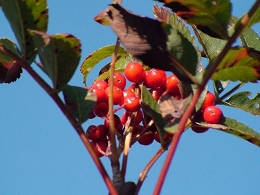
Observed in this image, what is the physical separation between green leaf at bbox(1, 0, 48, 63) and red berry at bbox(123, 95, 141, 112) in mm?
302

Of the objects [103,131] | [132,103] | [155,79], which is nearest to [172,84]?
[155,79]

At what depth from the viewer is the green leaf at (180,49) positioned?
1288mm

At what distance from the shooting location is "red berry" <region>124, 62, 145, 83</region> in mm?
1612

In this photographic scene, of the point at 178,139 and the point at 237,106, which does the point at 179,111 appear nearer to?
the point at 178,139

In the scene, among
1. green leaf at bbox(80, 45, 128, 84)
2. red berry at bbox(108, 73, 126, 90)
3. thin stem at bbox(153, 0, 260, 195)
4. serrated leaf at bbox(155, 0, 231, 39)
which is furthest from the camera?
green leaf at bbox(80, 45, 128, 84)

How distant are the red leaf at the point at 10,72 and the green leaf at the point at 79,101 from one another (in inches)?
10.4

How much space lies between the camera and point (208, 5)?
1276 millimetres

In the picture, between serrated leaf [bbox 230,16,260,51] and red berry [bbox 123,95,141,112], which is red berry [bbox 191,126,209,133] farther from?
serrated leaf [bbox 230,16,260,51]

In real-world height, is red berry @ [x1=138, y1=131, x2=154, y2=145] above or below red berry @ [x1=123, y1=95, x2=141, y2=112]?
below

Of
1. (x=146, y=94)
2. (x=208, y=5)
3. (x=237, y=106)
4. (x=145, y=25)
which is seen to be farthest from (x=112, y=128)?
(x=237, y=106)

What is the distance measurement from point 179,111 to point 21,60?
46 cm

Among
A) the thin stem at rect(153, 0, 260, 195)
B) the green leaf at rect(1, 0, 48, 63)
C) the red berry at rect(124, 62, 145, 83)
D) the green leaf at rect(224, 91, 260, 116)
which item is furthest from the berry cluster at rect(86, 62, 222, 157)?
the thin stem at rect(153, 0, 260, 195)

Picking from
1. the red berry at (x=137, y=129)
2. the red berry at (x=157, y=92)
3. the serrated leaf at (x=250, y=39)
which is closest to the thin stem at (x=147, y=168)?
the red berry at (x=137, y=129)

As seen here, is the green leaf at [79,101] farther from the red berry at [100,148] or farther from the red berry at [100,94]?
the red berry at [100,148]
